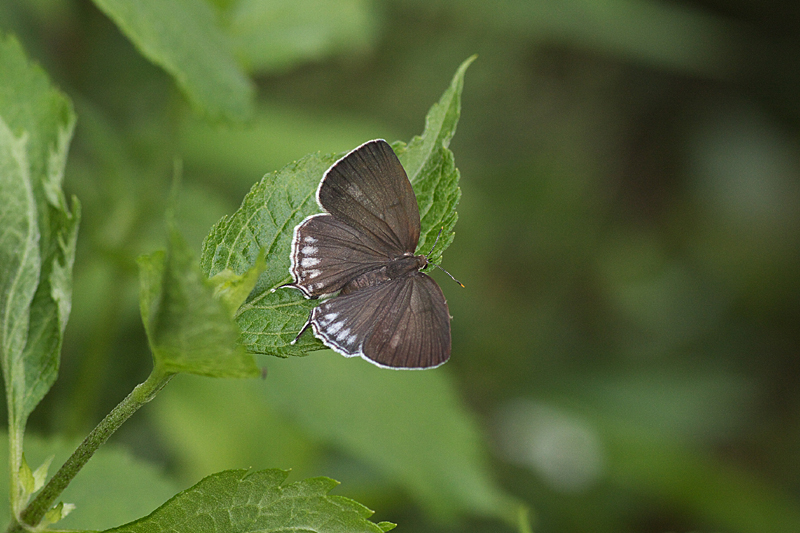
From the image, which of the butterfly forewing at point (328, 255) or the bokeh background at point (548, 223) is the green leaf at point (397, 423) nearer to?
the bokeh background at point (548, 223)

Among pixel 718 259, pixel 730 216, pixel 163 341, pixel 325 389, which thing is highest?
pixel 730 216

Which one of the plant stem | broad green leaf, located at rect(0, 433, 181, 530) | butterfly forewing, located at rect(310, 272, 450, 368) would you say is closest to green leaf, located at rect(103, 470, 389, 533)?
the plant stem

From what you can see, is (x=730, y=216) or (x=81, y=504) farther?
(x=730, y=216)

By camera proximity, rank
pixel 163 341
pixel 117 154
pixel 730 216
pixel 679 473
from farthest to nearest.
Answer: pixel 730 216 < pixel 679 473 < pixel 117 154 < pixel 163 341

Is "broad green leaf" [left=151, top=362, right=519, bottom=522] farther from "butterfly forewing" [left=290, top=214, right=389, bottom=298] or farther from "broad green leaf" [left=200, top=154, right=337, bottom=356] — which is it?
"broad green leaf" [left=200, top=154, right=337, bottom=356]

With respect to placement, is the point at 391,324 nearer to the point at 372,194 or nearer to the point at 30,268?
the point at 372,194

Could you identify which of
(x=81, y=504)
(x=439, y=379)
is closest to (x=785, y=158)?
(x=439, y=379)

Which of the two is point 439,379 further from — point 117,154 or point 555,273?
point 555,273
